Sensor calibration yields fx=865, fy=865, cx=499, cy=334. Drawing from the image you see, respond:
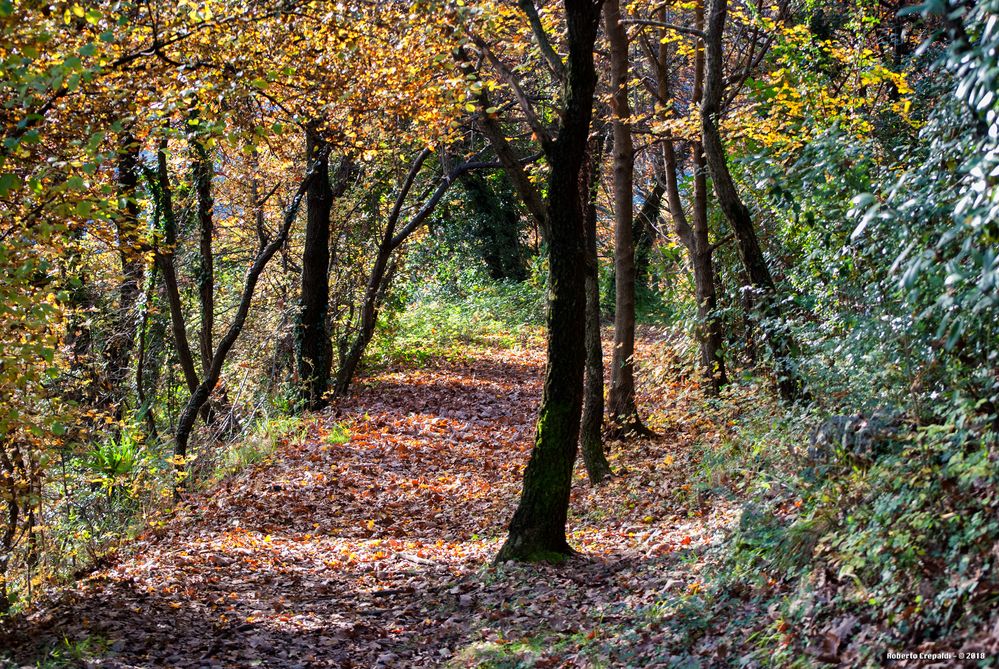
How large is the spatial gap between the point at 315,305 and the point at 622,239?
6808 millimetres

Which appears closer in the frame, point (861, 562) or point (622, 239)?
point (861, 562)

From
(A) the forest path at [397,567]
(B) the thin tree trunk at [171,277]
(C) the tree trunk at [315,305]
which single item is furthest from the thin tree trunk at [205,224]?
(A) the forest path at [397,567]

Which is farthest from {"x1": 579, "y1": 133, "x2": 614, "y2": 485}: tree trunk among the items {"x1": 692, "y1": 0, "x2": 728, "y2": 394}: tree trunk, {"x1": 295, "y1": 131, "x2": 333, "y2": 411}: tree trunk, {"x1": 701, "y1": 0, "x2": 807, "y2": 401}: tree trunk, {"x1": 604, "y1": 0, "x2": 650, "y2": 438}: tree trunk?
Result: {"x1": 295, "y1": 131, "x2": 333, "y2": 411}: tree trunk

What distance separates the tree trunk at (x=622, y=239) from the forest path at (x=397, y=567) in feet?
1.94

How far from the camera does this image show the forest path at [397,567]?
251 inches

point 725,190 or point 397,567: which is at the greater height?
point 725,190

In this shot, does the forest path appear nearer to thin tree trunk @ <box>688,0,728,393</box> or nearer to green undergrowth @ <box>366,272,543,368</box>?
thin tree trunk @ <box>688,0,728,393</box>

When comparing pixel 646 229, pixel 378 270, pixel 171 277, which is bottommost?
pixel 171 277

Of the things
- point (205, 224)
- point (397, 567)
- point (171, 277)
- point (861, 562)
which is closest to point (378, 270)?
point (205, 224)

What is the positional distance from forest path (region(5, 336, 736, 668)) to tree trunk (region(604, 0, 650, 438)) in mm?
591

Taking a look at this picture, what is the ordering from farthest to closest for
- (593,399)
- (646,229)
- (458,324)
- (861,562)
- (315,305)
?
1. (458,324)
2. (646,229)
3. (315,305)
4. (593,399)
5. (861,562)

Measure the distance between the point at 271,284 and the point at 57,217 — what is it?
1237 centimetres

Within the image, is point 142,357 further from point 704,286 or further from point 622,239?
point 704,286

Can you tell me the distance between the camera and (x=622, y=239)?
11.8 m
